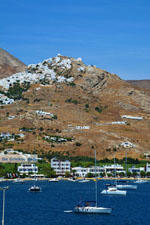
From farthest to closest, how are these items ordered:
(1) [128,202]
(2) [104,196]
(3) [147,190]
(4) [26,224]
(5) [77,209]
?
1. (3) [147,190]
2. (2) [104,196]
3. (1) [128,202]
4. (5) [77,209]
5. (4) [26,224]

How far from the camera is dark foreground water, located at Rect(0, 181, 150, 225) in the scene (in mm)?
114625

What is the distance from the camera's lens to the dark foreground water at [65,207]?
114625 millimetres

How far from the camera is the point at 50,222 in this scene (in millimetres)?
112250

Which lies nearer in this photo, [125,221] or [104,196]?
[125,221]

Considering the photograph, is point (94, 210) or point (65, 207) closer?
point (94, 210)

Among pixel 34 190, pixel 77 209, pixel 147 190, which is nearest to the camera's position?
pixel 77 209

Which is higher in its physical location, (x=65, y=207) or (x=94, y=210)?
(x=94, y=210)

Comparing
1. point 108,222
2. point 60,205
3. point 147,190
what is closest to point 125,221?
point 108,222

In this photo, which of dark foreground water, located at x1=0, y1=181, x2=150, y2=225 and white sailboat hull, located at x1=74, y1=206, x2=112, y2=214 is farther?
white sailboat hull, located at x1=74, y1=206, x2=112, y2=214

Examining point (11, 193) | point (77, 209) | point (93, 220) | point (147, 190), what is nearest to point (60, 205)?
point (77, 209)

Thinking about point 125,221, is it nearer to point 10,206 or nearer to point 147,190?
point 10,206

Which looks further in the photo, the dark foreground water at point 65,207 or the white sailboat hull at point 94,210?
the white sailboat hull at point 94,210

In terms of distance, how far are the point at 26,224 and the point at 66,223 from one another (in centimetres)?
810

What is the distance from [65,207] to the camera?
453 feet
